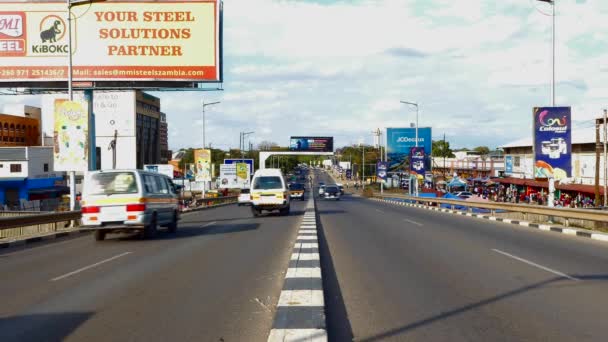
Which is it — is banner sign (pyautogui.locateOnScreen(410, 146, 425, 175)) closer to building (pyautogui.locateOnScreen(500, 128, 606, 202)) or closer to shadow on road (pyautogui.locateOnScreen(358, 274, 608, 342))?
building (pyautogui.locateOnScreen(500, 128, 606, 202))

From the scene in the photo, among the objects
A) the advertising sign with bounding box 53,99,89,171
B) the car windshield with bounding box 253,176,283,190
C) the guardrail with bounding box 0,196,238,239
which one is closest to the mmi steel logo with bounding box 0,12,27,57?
the advertising sign with bounding box 53,99,89,171

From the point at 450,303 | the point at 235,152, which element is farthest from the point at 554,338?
the point at 235,152

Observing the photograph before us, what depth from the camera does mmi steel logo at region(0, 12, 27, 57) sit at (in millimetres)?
31516

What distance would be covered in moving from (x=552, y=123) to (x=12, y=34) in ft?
89.9

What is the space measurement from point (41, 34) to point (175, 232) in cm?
1760

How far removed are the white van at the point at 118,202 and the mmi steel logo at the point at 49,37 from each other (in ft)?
57.8

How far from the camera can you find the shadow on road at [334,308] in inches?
258

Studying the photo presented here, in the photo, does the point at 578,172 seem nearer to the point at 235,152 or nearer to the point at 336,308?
the point at 336,308

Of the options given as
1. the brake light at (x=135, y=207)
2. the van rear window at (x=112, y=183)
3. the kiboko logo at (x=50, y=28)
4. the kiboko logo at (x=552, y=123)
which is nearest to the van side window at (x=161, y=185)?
the van rear window at (x=112, y=183)

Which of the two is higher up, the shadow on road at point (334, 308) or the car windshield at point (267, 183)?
the car windshield at point (267, 183)

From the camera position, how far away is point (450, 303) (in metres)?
8.09

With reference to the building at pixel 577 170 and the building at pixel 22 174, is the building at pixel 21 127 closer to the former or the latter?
the building at pixel 22 174

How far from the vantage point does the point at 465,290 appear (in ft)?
29.6

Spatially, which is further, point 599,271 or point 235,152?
point 235,152
